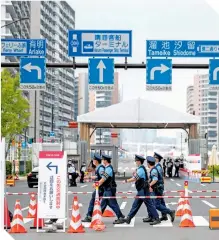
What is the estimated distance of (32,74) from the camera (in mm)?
27156

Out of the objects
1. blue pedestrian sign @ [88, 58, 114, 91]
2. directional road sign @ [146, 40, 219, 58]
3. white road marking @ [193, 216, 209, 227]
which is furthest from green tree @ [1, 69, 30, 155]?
white road marking @ [193, 216, 209, 227]

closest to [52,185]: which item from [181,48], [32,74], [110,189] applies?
[110,189]

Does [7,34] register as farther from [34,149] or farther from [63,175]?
[63,175]

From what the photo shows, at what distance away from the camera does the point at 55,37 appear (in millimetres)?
A: 162750

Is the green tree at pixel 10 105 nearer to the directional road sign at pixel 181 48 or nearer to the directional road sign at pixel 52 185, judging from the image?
the directional road sign at pixel 181 48

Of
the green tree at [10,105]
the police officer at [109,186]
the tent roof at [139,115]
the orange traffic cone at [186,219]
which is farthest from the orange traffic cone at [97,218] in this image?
the green tree at [10,105]

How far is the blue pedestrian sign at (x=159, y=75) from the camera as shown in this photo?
27.4m

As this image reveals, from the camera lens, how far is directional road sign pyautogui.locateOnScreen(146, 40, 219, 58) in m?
26.6

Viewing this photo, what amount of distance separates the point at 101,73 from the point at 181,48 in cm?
351

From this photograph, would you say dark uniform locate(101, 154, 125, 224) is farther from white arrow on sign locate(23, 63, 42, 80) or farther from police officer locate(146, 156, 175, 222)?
white arrow on sign locate(23, 63, 42, 80)

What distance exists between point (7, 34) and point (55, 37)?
59.5m

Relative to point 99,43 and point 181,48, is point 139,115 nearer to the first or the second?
point 181,48

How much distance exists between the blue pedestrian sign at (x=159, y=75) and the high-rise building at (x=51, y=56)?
94.8m

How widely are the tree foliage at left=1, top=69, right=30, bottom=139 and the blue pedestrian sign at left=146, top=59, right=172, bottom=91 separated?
101ft
